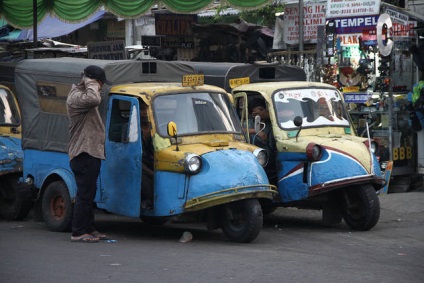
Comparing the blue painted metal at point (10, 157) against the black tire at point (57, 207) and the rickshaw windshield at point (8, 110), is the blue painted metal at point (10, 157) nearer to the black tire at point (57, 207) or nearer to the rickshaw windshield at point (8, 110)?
the rickshaw windshield at point (8, 110)

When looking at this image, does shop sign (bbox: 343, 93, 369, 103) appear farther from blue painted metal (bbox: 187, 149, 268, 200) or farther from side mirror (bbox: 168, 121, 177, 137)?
side mirror (bbox: 168, 121, 177, 137)

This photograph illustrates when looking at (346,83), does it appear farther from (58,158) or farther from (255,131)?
(58,158)

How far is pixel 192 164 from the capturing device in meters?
10.1

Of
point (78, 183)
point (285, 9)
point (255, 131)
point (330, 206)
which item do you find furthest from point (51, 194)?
point (285, 9)

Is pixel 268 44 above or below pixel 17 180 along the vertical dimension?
above

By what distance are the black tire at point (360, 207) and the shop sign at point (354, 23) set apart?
5.25m

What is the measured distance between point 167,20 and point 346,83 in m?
5.57

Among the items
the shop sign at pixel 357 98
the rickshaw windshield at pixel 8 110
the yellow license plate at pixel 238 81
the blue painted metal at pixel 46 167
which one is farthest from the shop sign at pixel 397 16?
the blue painted metal at pixel 46 167

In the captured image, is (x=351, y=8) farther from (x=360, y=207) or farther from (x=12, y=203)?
(x=12, y=203)

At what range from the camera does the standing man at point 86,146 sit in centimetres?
1035

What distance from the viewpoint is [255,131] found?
39.2ft

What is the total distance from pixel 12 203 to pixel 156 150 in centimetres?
373

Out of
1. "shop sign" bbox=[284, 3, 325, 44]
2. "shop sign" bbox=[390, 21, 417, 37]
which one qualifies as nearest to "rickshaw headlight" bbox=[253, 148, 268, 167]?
"shop sign" bbox=[390, 21, 417, 37]

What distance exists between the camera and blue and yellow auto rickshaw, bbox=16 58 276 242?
10164 mm
